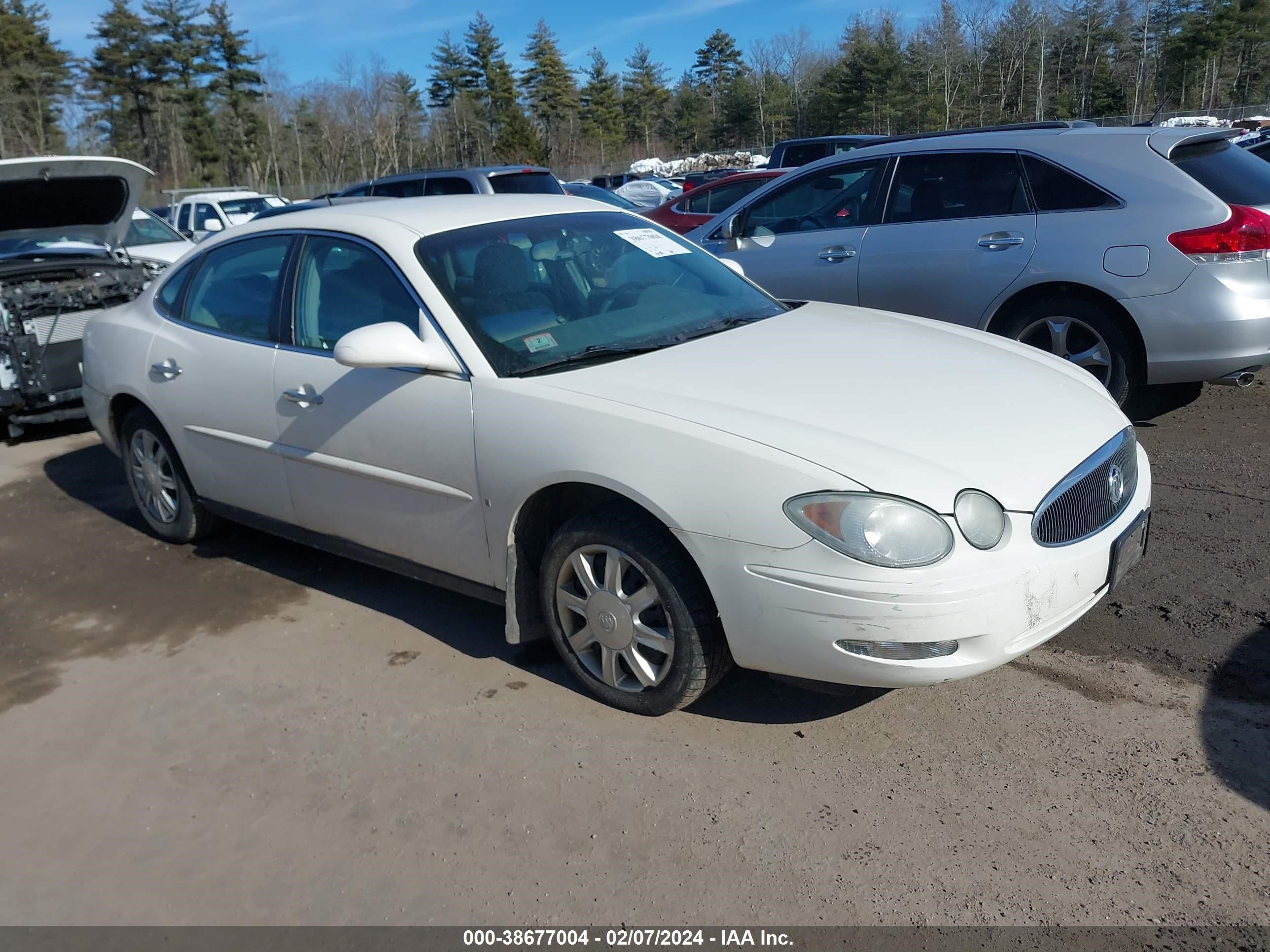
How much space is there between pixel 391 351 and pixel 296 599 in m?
1.60

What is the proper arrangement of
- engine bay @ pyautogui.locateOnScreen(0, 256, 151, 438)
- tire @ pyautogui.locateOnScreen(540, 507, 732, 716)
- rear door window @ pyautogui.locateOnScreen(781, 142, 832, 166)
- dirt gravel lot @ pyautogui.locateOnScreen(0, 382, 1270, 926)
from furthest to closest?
1. rear door window @ pyautogui.locateOnScreen(781, 142, 832, 166)
2. engine bay @ pyautogui.locateOnScreen(0, 256, 151, 438)
3. tire @ pyautogui.locateOnScreen(540, 507, 732, 716)
4. dirt gravel lot @ pyautogui.locateOnScreen(0, 382, 1270, 926)

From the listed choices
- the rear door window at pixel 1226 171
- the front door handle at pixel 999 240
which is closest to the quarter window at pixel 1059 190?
the front door handle at pixel 999 240

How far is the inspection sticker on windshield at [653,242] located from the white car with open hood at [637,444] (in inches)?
0.6

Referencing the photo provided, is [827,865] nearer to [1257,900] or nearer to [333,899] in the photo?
[1257,900]

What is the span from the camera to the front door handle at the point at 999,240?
5990 millimetres

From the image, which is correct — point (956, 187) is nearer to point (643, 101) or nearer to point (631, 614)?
point (631, 614)

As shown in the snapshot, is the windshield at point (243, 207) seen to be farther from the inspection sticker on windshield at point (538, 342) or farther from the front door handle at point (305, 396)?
the inspection sticker on windshield at point (538, 342)

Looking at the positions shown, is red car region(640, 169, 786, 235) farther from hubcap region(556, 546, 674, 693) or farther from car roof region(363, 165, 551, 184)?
hubcap region(556, 546, 674, 693)

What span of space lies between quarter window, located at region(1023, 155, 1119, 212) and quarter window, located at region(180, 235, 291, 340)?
413 centimetres

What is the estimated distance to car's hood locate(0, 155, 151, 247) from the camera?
6668 mm

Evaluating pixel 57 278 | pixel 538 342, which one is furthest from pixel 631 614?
pixel 57 278

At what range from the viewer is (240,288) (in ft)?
15.1

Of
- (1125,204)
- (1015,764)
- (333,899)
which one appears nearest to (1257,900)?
(1015,764)

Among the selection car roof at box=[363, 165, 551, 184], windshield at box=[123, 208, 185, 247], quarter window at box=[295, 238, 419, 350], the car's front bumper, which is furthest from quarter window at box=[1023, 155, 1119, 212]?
windshield at box=[123, 208, 185, 247]
